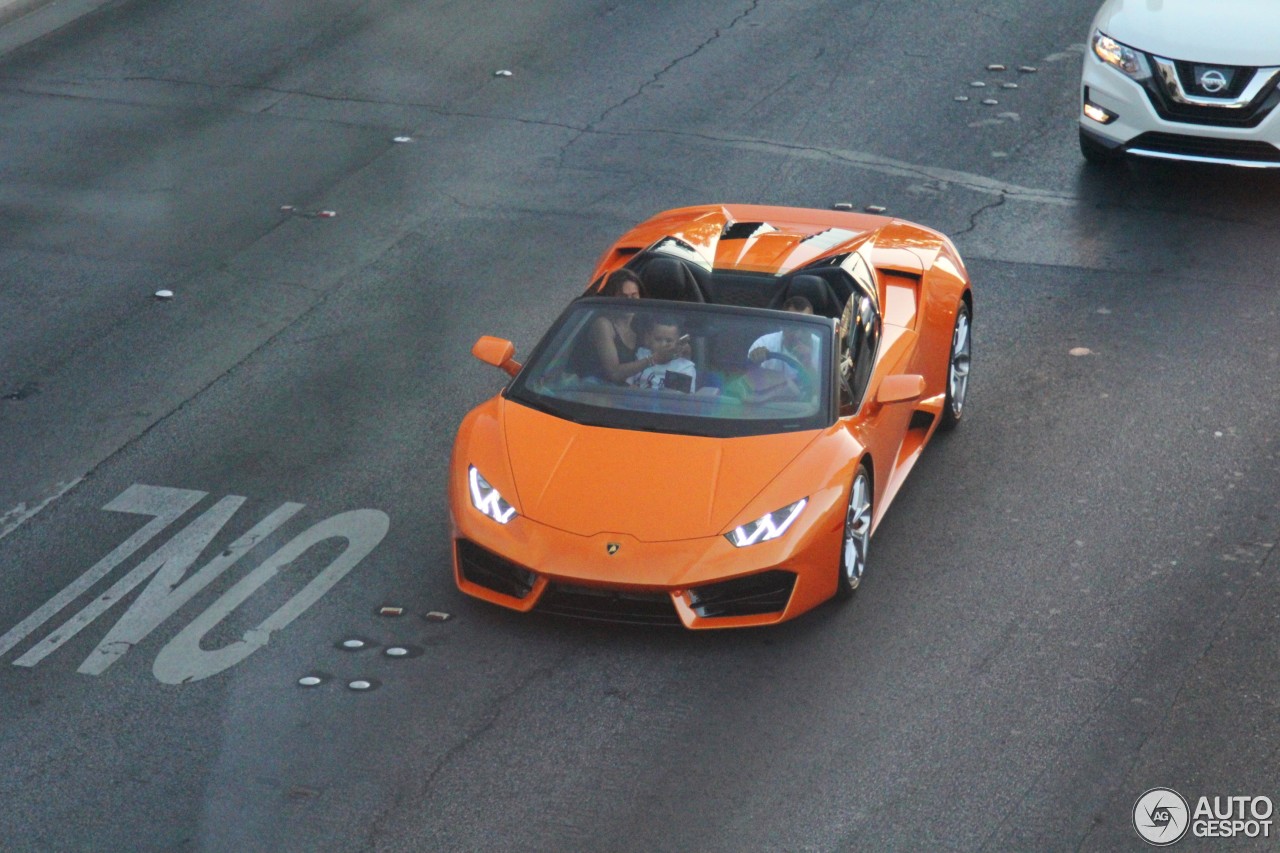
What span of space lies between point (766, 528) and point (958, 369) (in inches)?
107

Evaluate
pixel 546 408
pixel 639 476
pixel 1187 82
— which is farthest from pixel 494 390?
pixel 1187 82

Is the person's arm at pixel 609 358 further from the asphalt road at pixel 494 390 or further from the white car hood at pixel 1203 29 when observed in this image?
the white car hood at pixel 1203 29

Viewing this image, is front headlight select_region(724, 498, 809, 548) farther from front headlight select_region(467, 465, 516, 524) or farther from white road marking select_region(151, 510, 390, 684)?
white road marking select_region(151, 510, 390, 684)

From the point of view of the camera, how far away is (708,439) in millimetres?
8070

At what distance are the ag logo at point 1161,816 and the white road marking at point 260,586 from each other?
3.86m

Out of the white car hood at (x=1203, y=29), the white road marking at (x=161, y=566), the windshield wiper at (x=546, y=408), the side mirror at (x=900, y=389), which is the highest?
the white car hood at (x=1203, y=29)

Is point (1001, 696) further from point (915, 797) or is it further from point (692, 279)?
point (692, 279)

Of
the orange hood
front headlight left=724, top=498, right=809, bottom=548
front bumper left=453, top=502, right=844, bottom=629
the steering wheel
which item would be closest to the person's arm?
the orange hood

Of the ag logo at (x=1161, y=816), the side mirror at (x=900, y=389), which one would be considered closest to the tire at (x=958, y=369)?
the side mirror at (x=900, y=389)

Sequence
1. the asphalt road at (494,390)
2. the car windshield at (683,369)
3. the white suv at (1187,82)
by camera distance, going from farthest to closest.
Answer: the white suv at (1187,82) → the car windshield at (683,369) → the asphalt road at (494,390)

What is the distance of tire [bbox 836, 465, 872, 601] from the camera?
802cm

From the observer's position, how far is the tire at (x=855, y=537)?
8.02m

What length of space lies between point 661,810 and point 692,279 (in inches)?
132

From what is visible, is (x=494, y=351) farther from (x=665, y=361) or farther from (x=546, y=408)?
(x=665, y=361)
